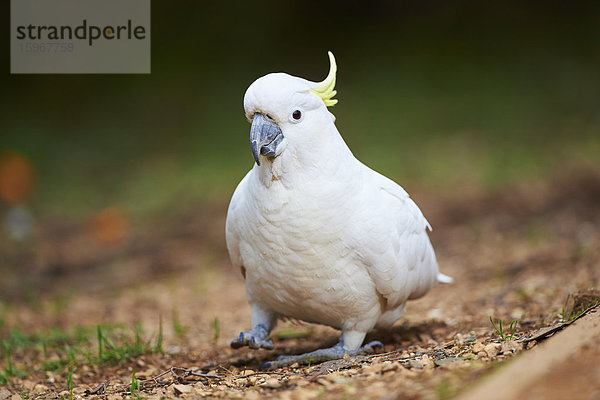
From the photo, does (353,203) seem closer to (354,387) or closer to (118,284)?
(354,387)

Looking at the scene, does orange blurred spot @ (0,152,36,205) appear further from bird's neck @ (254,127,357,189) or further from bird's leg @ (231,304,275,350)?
bird's neck @ (254,127,357,189)

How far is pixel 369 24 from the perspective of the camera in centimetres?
1432

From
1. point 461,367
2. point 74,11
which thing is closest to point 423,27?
point 74,11

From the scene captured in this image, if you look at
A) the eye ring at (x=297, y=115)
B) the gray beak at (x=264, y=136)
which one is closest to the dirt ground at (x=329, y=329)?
the gray beak at (x=264, y=136)

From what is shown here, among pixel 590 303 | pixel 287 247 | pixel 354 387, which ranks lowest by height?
pixel 354 387

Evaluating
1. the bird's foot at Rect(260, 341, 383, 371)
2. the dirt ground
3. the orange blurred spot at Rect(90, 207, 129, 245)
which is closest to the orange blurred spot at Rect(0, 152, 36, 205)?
the dirt ground

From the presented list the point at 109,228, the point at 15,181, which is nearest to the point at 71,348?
the point at 109,228

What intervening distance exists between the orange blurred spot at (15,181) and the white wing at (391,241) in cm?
701

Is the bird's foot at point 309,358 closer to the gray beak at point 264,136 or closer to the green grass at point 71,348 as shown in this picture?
the green grass at point 71,348

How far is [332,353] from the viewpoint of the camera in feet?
12.0

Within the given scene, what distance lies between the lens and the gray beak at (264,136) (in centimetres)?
317

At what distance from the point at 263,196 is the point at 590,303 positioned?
184 cm

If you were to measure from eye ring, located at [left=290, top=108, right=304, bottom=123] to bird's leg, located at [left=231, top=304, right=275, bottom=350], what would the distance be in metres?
1.21

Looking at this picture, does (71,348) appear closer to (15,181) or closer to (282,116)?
(282,116)
